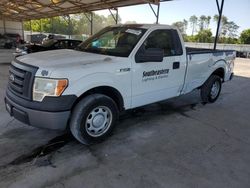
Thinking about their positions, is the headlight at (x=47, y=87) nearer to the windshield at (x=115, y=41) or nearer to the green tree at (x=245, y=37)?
the windshield at (x=115, y=41)

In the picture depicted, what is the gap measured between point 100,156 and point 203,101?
11.9 feet

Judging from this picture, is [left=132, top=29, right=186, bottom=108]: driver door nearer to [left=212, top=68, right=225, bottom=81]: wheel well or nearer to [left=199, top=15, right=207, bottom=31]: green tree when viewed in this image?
[left=212, top=68, right=225, bottom=81]: wheel well

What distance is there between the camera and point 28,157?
315cm

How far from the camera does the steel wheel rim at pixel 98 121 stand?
3494 mm

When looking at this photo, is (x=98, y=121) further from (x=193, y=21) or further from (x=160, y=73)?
(x=193, y=21)

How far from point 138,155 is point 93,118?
0.86 meters

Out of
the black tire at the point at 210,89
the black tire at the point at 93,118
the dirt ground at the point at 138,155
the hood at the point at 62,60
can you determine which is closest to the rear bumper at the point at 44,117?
the black tire at the point at 93,118

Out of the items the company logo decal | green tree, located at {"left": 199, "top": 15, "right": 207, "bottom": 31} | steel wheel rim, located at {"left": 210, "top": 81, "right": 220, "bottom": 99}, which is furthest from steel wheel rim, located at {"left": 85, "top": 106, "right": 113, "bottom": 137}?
green tree, located at {"left": 199, "top": 15, "right": 207, "bottom": 31}

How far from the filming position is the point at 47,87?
3.03 meters

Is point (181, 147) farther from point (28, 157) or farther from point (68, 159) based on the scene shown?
point (28, 157)

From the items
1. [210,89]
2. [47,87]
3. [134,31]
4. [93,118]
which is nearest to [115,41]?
[134,31]

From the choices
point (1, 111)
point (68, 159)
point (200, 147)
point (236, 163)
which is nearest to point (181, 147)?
point (200, 147)

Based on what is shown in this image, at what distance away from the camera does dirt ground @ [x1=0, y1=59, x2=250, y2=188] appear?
2756 mm

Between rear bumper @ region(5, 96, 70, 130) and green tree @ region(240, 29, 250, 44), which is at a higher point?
green tree @ region(240, 29, 250, 44)
